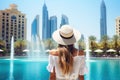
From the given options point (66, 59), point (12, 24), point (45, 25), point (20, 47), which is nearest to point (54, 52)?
point (66, 59)

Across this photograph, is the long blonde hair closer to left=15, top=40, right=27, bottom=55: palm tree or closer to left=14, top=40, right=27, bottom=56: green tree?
left=14, top=40, right=27, bottom=56: green tree

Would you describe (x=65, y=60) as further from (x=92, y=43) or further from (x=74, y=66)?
(x=92, y=43)

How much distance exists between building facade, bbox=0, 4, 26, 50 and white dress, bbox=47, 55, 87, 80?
108 ft

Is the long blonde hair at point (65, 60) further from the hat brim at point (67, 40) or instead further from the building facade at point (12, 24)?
the building facade at point (12, 24)

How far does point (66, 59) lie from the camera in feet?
3.98

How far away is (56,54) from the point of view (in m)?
1.22

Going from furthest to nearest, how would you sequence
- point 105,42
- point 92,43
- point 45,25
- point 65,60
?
point 45,25 → point 105,42 → point 92,43 → point 65,60

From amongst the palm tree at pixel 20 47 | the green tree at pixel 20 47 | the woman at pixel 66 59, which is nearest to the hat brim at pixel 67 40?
the woman at pixel 66 59

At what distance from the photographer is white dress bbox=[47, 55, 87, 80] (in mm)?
1225

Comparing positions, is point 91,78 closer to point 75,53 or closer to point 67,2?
point 75,53

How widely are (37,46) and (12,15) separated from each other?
43.5 ft

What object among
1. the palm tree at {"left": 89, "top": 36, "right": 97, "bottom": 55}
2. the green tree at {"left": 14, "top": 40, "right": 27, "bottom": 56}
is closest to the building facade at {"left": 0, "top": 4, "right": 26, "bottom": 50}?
the green tree at {"left": 14, "top": 40, "right": 27, "bottom": 56}

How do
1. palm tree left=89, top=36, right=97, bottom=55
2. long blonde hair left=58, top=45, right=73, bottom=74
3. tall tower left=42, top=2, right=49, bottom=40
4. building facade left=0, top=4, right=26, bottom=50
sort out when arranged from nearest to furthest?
long blonde hair left=58, top=45, right=73, bottom=74 < palm tree left=89, top=36, right=97, bottom=55 < building facade left=0, top=4, right=26, bottom=50 < tall tower left=42, top=2, right=49, bottom=40

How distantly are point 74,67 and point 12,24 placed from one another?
3537 centimetres
